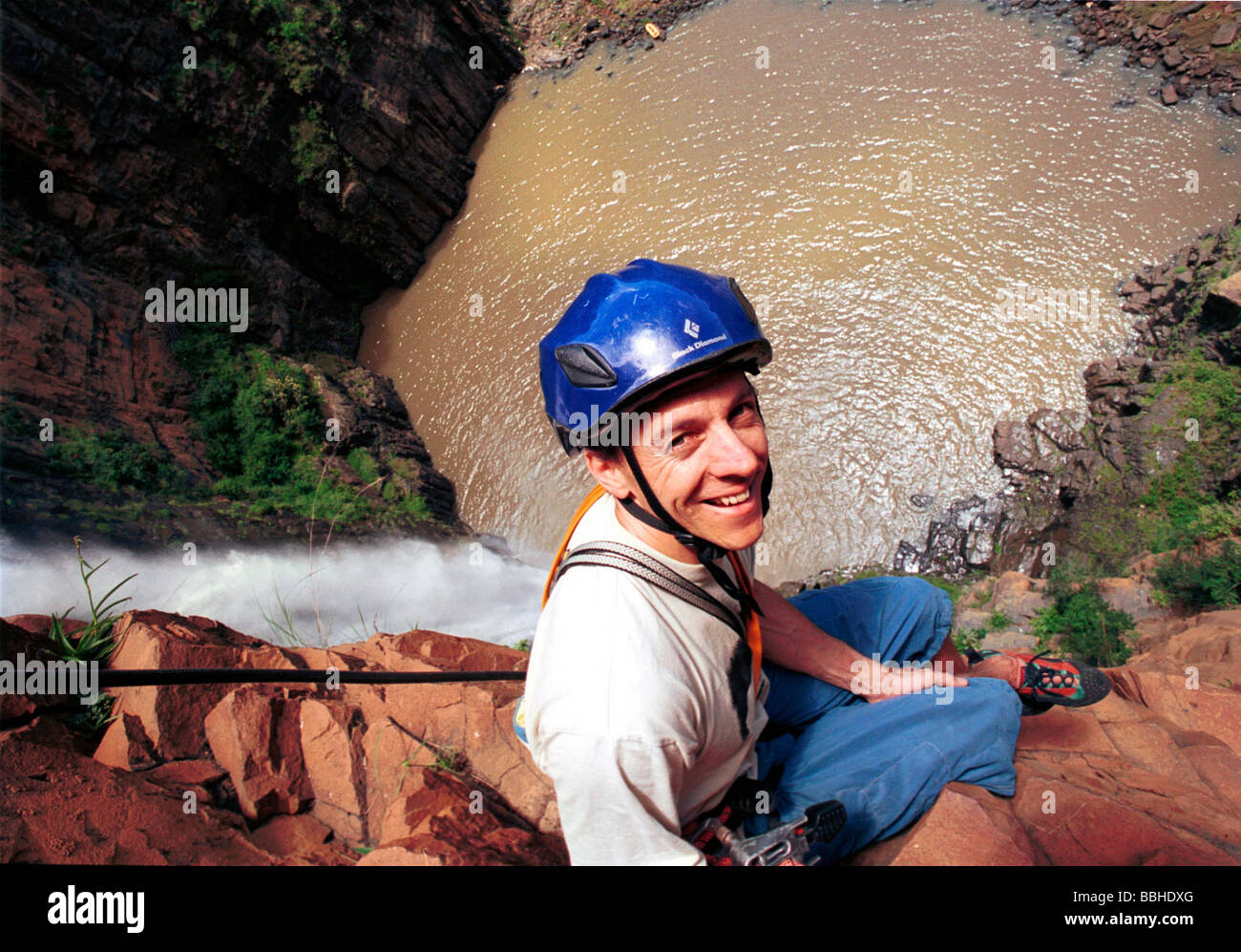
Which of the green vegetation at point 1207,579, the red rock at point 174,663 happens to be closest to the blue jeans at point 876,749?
the red rock at point 174,663

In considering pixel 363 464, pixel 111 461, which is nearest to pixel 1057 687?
pixel 111 461

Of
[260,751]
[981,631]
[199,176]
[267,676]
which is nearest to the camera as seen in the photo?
[267,676]

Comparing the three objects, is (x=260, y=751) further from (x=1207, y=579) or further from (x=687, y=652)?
(x=1207, y=579)

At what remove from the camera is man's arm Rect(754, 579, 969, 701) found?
2.50 m

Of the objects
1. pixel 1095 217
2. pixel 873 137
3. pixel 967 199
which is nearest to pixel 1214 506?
pixel 1095 217

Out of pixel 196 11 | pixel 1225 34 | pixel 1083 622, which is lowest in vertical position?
pixel 1083 622

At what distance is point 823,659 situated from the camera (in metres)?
2.52

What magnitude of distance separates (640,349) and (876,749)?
1.54 meters

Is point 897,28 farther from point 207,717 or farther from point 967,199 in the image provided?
point 207,717

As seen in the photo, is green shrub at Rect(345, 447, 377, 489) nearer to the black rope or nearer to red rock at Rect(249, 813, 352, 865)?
the black rope
